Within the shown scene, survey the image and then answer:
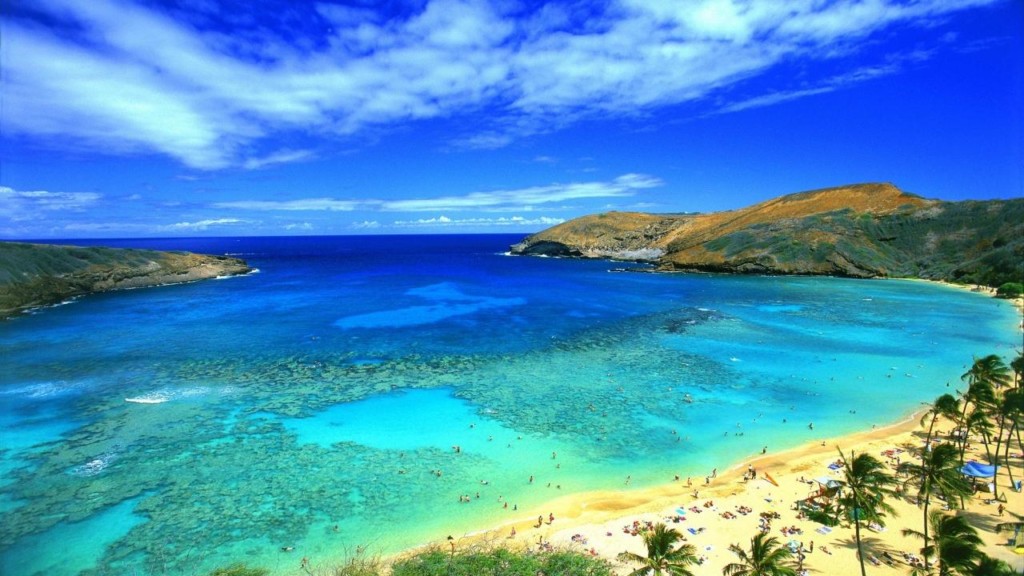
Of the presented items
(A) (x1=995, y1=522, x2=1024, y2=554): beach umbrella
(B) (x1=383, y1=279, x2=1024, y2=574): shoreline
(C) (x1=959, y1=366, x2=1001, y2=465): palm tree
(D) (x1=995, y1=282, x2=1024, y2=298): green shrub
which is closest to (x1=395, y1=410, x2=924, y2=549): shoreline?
(B) (x1=383, y1=279, x2=1024, y2=574): shoreline

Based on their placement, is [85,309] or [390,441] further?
[85,309]

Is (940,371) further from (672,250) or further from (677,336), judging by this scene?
(672,250)

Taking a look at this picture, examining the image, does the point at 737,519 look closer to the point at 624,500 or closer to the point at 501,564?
the point at 624,500

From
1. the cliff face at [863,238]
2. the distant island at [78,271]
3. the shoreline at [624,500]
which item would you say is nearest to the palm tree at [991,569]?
the shoreline at [624,500]

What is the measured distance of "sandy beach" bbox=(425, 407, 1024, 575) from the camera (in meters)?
16.1

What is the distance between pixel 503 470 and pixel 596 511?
513cm

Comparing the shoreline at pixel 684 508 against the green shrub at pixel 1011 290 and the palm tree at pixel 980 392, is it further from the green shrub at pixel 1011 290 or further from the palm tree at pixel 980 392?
the green shrub at pixel 1011 290

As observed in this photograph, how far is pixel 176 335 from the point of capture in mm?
47875

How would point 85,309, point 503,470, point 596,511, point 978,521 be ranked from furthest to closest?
point 85,309, point 503,470, point 596,511, point 978,521

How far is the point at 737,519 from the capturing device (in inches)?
714

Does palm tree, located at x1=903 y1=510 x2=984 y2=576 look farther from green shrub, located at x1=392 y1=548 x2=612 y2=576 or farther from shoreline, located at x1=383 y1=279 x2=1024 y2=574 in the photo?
green shrub, located at x1=392 y1=548 x2=612 y2=576

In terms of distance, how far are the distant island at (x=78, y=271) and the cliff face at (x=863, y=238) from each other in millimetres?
98878

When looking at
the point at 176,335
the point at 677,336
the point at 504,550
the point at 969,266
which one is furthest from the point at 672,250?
the point at 504,550

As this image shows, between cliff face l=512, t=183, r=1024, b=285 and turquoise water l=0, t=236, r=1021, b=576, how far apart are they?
19.8 metres
